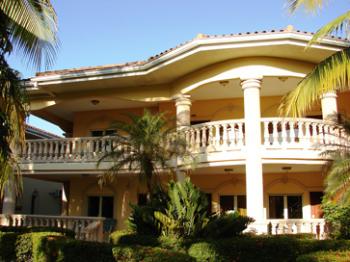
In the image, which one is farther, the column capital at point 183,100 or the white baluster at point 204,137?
the column capital at point 183,100

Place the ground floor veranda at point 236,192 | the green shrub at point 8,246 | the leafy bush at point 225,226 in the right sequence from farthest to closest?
the ground floor veranda at point 236,192, the green shrub at point 8,246, the leafy bush at point 225,226

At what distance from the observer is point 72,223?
54.1 feet

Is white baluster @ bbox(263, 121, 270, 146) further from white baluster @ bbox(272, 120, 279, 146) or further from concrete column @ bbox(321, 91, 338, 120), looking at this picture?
concrete column @ bbox(321, 91, 338, 120)

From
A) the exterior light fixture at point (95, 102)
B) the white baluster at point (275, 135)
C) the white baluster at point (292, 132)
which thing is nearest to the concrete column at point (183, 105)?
the white baluster at point (275, 135)

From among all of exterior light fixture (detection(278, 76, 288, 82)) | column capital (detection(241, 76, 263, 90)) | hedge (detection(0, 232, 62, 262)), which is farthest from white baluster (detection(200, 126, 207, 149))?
hedge (detection(0, 232, 62, 262))

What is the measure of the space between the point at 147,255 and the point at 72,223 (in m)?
8.75

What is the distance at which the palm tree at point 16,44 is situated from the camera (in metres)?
9.73

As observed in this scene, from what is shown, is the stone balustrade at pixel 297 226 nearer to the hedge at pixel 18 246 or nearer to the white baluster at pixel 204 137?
the white baluster at pixel 204 137

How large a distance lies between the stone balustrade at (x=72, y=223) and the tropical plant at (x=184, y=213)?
566 cm

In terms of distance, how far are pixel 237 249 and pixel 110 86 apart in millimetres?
10223

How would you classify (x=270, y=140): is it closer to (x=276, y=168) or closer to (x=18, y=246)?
(x=276, y=168)

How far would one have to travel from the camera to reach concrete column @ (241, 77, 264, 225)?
45.2 feet

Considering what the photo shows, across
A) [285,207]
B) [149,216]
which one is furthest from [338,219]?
[149,216]

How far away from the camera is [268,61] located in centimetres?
1488
